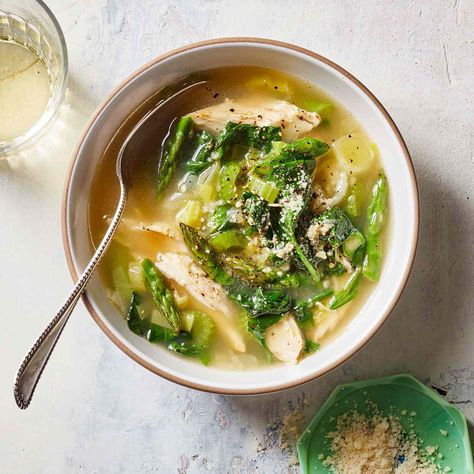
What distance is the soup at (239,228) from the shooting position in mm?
2678

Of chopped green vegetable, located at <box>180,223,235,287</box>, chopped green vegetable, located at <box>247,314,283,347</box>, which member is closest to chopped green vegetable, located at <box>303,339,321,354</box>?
chopped green vegetable, located at <box>247,314,283,347</box>

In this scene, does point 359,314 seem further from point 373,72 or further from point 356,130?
point 373,72

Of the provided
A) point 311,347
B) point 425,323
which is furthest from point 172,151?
point 425,323

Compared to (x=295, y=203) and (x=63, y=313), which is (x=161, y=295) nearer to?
(x=63, y=313)

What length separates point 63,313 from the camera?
251 cm

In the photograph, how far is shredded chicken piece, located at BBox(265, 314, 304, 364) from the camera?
2.67 metres

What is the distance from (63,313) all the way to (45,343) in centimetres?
13

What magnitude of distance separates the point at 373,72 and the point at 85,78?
44.9 inches

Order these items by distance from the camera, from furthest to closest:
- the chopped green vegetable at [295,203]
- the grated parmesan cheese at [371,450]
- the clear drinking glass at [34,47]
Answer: the grated parmesan cheese at [371,450] < the clear drinking glass at [34,47] < the chopped green vegetable at [295,203]

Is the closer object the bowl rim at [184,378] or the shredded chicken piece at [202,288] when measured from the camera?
the bowl rim at [184,378]

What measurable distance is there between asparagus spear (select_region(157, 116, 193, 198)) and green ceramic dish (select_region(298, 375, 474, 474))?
41.1 inches

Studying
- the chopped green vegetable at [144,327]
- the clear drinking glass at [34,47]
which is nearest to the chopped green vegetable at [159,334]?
the chopped green vegetable at [144,327]

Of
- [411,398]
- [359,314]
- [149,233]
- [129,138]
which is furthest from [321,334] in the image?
[129,138]

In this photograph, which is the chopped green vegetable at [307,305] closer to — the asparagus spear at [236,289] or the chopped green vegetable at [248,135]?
the asparagus spear at [236,289]
